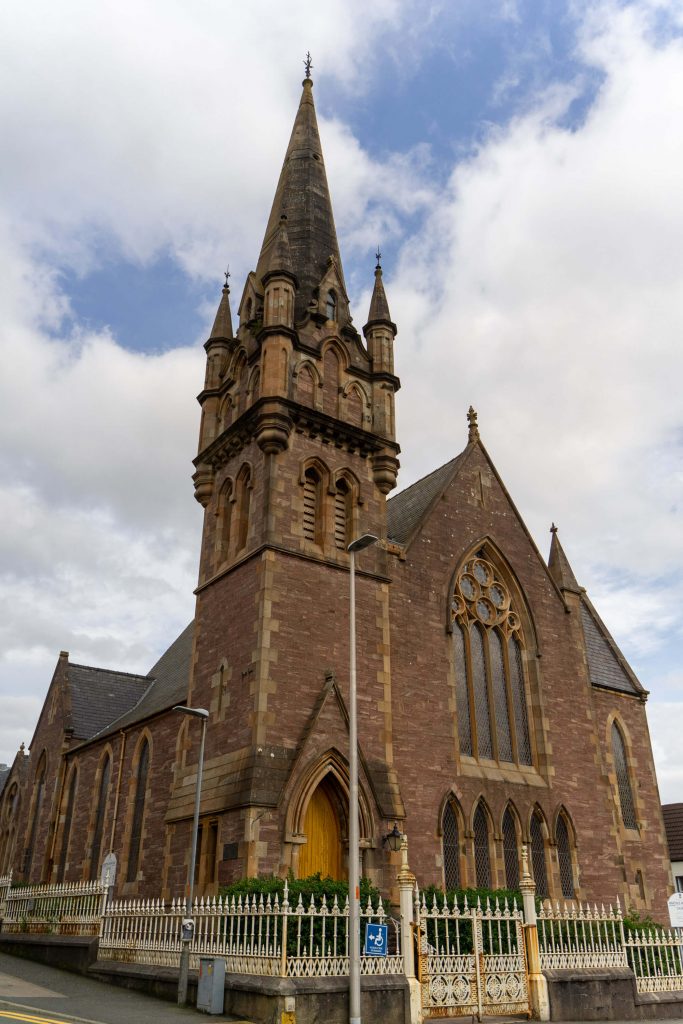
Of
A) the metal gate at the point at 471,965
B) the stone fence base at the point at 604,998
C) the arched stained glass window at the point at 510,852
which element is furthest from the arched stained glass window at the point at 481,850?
the metal gate at the point at 471,965

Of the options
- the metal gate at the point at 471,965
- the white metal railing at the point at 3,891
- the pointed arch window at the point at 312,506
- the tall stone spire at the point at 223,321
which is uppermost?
the tall stone spire at the point at 223,321

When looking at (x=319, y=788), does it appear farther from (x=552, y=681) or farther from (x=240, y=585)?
(x=552, y=681)

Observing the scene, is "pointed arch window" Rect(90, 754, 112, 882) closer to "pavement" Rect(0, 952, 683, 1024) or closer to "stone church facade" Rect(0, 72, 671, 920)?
"stone church facade" Rect(0, 72, 671, 920)

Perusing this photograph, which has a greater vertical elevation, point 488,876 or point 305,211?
point 305,211

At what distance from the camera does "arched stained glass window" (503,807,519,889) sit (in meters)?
23.2

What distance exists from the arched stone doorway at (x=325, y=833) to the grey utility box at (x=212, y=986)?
16.4 feet

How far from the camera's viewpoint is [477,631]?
26188 mm

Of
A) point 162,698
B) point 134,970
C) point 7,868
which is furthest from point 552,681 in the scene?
point 7,868

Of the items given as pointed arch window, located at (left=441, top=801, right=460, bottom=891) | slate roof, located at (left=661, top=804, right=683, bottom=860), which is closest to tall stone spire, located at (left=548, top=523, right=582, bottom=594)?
pointed arch window, located at (left=441, top=801, right=460, bottom=891)

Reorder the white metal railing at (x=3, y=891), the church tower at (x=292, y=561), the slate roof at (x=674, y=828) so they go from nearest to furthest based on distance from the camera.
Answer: the church tower at (x=292, y=561)
the white metal railing at (x=3, y=891)
the slate roof at (x=674, y=828)

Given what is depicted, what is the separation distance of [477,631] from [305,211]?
50.0ft

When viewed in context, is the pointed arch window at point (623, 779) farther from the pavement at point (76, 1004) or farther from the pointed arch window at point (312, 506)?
the pavement at point (76, 1004)

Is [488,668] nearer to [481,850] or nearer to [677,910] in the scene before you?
[481,850]

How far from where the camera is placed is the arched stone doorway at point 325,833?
63.7 ft
